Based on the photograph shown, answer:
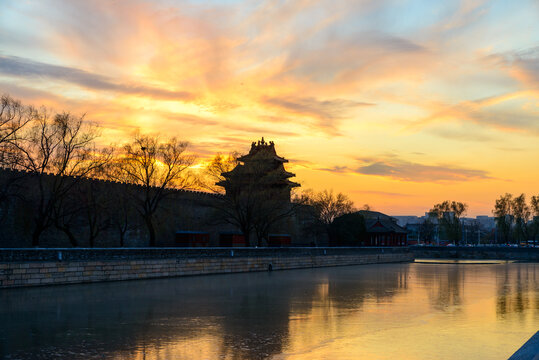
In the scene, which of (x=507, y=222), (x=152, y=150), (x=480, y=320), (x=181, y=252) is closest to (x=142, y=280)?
(x=181, y=252)

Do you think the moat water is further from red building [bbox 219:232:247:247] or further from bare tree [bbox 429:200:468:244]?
bare tree [bbox 429:200:468:244]

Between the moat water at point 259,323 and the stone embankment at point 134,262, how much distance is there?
107cm

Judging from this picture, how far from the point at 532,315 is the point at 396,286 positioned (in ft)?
38.6

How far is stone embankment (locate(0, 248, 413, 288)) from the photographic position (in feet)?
85.7

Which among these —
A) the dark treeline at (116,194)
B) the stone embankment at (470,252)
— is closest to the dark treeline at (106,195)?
the dark treeline at (116,194)

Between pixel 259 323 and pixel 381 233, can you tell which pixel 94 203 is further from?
pixel 381 233

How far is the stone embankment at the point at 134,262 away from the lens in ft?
85.7

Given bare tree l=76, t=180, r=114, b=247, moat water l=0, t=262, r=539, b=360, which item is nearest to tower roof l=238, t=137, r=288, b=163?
bare tree l=76, t=180, r=114, b=247

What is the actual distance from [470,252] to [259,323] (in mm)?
74905

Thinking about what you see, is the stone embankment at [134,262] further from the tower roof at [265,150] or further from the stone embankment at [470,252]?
the stone embankment at [470,252]

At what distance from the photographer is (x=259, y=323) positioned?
16609 millimetres

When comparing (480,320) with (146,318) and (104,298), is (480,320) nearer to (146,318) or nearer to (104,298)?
(146,318)

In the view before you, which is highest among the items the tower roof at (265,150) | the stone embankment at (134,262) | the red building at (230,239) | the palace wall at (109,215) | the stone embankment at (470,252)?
the tower roof at (265,150)

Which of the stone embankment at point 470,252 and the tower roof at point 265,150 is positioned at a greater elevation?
the tower roof at point 265,150
